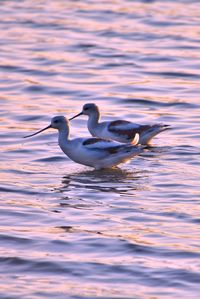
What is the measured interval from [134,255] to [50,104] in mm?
7730

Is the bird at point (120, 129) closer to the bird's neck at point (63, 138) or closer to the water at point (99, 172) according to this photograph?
the water at point (99, 172)

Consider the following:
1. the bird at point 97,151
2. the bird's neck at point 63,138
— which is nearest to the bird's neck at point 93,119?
the bird's neck at point 63,138

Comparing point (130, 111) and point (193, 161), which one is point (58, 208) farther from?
point (130, 111)

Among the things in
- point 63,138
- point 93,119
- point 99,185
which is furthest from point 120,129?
point 99,185

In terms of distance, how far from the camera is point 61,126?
48.6 feet

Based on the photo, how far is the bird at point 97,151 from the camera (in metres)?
14.3

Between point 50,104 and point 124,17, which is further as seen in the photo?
point 124,17

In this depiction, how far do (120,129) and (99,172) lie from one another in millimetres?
1251

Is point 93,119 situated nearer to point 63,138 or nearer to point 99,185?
point 63,138

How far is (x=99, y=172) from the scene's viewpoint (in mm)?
14570

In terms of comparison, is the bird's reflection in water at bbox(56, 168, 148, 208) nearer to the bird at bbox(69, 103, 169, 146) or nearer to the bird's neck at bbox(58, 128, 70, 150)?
the bird's neck at bbox(58, 128, 70, 150)

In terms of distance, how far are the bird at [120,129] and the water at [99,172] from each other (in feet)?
0.81

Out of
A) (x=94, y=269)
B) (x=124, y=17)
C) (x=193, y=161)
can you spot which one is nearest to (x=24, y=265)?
(x=94, y=269)

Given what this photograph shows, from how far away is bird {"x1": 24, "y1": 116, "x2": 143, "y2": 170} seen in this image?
14336 millimetres
